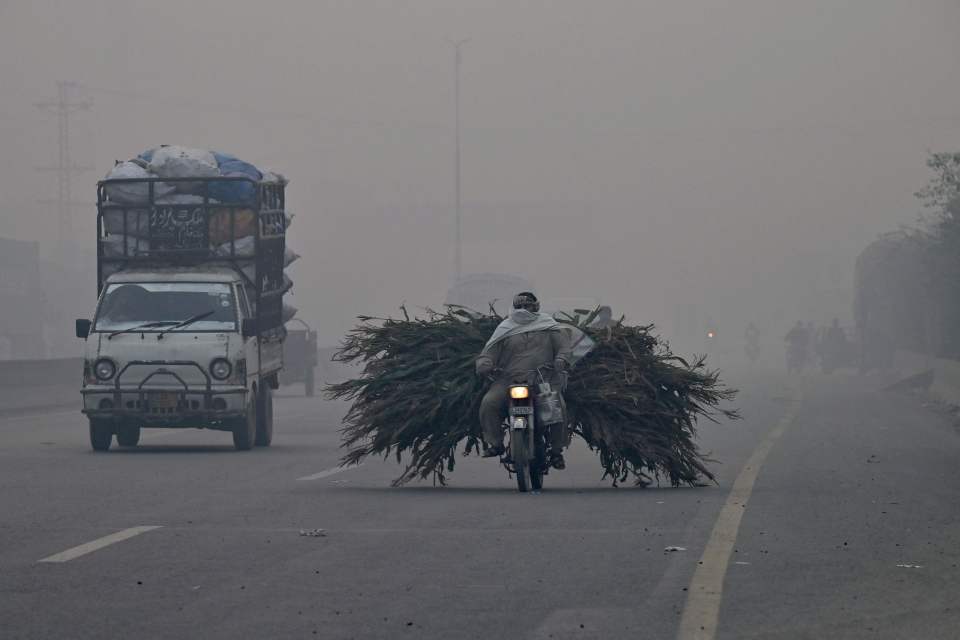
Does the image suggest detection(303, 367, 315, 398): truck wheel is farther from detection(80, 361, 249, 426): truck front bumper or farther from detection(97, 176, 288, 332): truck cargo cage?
detection(80, 361, 249, 426): truck front bumper

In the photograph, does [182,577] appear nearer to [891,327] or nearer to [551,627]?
[551,627]

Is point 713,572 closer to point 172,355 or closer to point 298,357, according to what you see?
point 172,355

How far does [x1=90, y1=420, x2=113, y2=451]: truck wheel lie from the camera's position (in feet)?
65.5

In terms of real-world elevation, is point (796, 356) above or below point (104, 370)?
below

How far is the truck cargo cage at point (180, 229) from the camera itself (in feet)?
68.6

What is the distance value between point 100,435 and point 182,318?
5.46 ft

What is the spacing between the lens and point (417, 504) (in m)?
13.2

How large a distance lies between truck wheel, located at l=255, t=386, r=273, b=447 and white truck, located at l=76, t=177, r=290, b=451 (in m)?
0.01

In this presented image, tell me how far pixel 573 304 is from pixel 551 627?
Answer: 3966 cm

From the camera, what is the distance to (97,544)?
10.5 m

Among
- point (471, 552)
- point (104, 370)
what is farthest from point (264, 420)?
point (471, 552)

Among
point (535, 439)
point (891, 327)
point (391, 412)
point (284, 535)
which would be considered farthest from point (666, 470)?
point (891, 327)

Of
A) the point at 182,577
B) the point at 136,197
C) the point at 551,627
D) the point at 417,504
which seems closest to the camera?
the point at 551,627

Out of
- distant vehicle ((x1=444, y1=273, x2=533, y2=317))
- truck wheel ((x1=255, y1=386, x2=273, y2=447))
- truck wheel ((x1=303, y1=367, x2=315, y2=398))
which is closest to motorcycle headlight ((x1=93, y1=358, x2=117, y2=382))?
truck wheel ((x1=255, y1=386, x2=273, y2=447))
